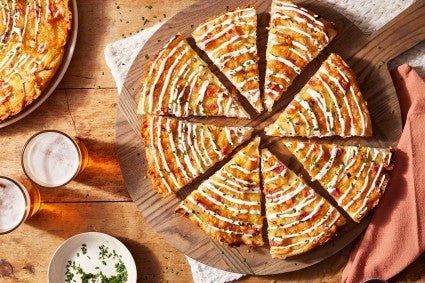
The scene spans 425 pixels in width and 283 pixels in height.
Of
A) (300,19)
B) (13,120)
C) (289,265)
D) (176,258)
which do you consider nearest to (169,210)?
(176,258)

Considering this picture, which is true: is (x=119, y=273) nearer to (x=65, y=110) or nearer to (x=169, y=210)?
(x=169, y=210)

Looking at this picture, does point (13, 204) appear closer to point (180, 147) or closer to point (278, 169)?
point (180, 147)

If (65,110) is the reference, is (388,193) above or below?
below

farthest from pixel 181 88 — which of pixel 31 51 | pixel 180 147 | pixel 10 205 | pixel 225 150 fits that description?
pixel 10 205

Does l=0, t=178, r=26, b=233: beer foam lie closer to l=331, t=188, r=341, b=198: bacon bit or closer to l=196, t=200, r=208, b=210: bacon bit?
l=196, t=200, r=208, b=210: bacon bit

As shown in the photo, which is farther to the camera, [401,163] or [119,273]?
[119,273]

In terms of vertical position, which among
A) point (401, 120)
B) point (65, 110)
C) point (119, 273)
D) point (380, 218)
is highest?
point (65, 110)
